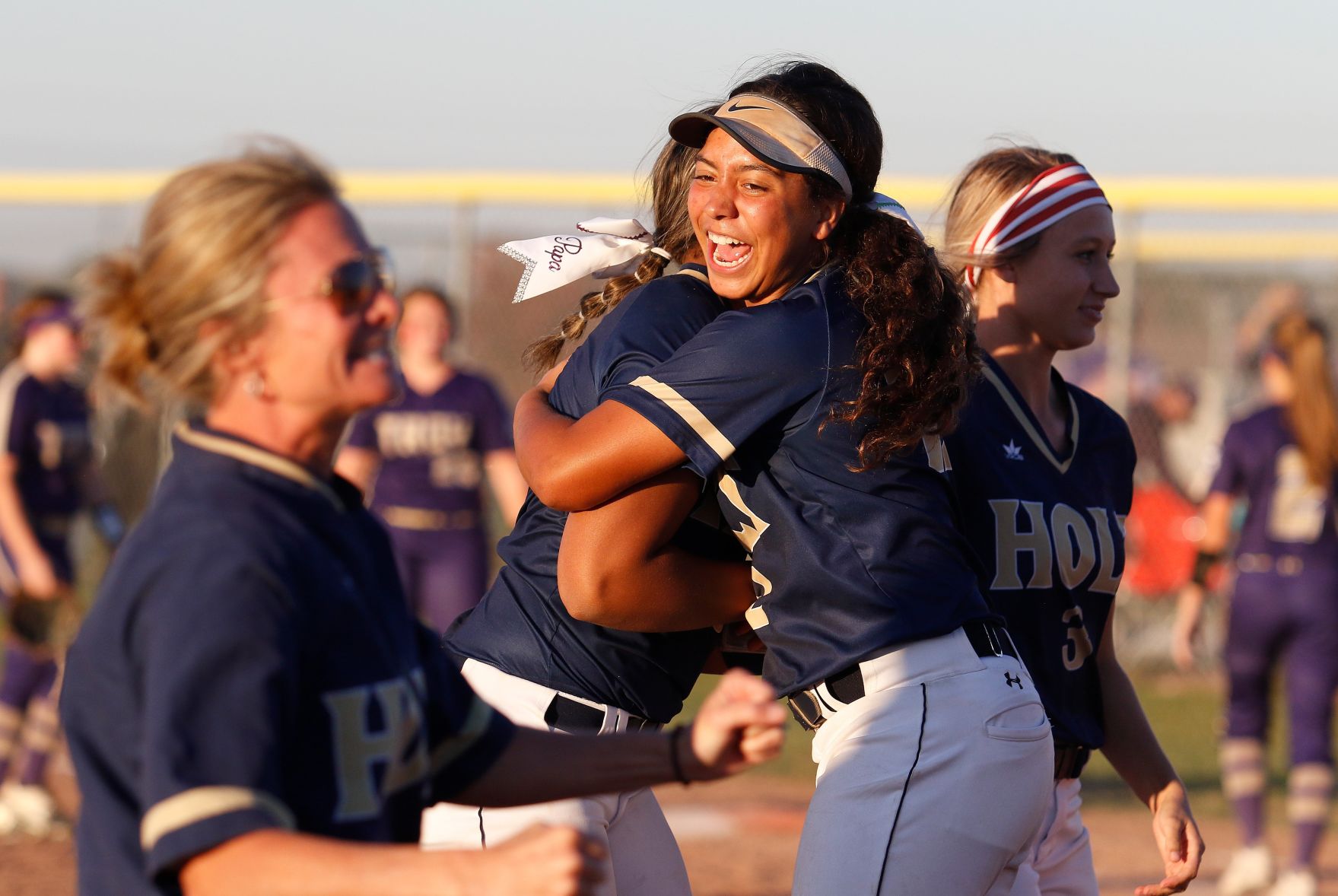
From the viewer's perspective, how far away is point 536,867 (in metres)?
1.56

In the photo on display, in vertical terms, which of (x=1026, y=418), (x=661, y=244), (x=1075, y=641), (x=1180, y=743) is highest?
(x=661, y=244)

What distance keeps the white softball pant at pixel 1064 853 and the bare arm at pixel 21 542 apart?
566cm

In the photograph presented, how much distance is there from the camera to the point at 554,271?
3.04m

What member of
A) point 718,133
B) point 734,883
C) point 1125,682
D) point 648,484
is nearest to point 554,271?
point 718,133

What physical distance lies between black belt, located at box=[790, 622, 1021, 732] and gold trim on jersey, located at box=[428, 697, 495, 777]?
0.70 metres

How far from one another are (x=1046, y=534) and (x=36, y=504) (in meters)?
6.19

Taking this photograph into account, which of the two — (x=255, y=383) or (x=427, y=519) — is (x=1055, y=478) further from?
(x=427, y=519)

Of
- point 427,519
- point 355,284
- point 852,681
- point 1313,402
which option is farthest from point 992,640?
point 427,519

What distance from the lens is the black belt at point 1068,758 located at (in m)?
3.11

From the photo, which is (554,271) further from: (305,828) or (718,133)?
(305,828)

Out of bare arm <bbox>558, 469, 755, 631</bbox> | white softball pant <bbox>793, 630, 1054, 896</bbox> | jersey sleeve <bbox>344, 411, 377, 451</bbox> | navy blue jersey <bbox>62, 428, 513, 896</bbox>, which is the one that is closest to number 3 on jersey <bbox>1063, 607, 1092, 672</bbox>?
white softball pant <bbox>793, 630, 1054, 896</bbox>

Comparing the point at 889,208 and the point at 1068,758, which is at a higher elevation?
the point at 889,208

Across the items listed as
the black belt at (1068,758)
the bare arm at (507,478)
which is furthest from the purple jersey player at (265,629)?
the bare arm at (507,478)

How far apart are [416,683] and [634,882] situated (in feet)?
3.45
